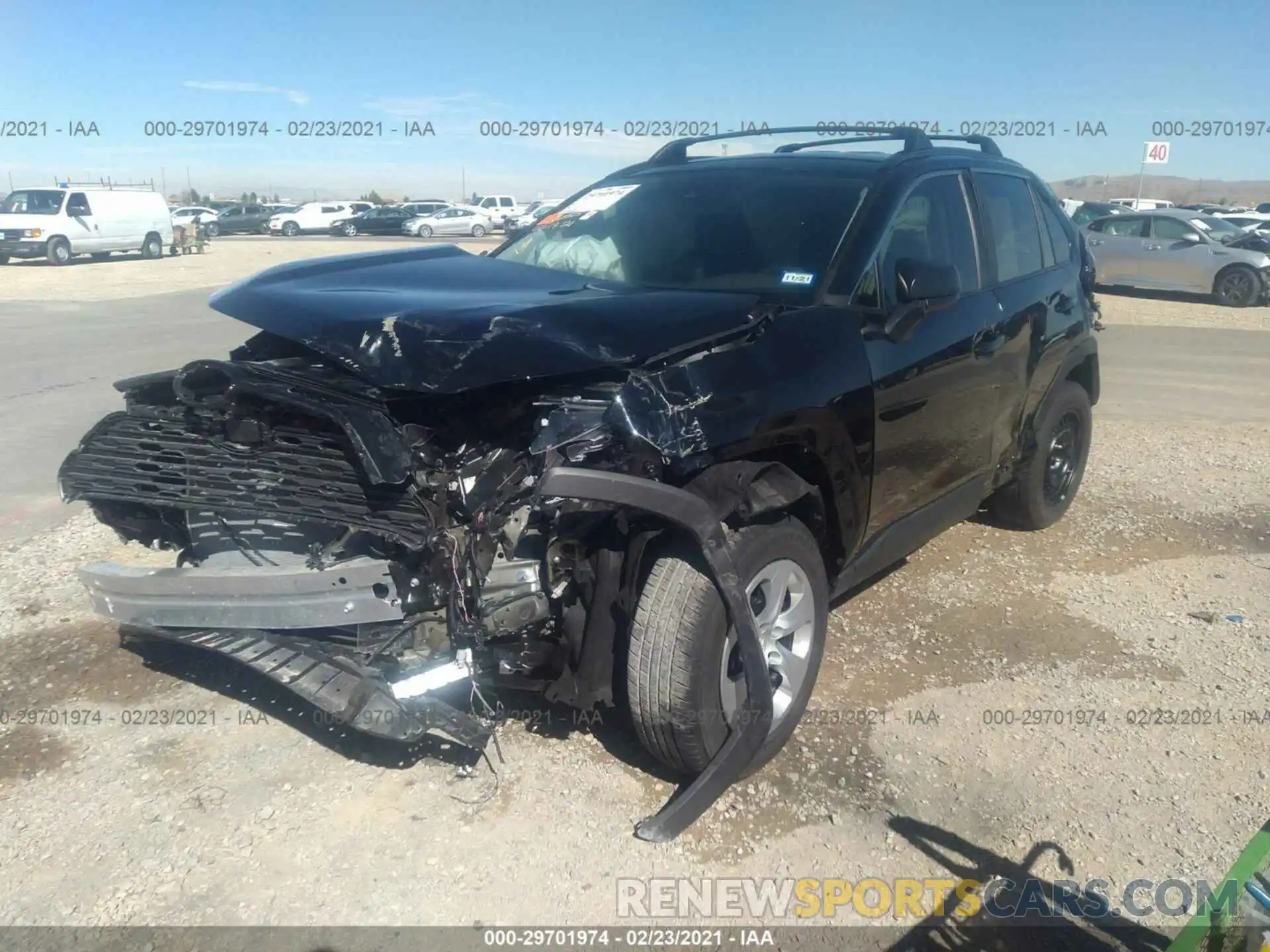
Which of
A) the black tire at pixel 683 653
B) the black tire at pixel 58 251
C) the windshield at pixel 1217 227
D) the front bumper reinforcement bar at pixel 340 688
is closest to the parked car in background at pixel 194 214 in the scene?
the black tire at pixel 58 251

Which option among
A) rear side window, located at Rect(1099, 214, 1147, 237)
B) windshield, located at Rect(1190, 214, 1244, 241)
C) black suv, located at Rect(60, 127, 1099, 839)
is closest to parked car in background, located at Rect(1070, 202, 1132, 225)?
rear side window, located at Rect(1099, 214, 1147, 237)

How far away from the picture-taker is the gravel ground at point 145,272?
1811cm

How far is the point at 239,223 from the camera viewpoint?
144 ft

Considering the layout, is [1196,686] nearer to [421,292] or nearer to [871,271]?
[871,271]

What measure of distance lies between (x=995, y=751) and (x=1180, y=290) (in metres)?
17.5

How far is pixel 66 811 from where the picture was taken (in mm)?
3016

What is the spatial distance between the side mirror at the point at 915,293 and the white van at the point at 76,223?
26.5 metres

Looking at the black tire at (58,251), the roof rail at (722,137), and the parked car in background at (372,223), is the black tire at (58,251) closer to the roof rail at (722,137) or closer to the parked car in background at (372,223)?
the parked car in background at (372,223)

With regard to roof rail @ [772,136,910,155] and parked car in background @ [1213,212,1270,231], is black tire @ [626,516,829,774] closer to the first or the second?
roof rail @ [772,136,910,155]

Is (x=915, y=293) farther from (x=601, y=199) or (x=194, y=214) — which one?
(x=194, y=214)

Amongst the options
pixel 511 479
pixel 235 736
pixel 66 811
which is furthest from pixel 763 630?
pixel 66 811

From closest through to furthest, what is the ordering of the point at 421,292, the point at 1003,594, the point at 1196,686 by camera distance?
the point at 421,292 → the point at 1196,686 → the point at 1003,594

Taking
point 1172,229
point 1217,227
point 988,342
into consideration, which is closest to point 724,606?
point 988,342

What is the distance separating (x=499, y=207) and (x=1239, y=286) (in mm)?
34089
